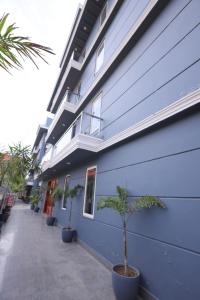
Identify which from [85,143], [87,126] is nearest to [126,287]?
[85,143]

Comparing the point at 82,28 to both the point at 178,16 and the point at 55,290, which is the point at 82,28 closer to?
the point at 178,16

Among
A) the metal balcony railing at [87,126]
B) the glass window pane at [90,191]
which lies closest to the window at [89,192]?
the glass window pane at [90,191]

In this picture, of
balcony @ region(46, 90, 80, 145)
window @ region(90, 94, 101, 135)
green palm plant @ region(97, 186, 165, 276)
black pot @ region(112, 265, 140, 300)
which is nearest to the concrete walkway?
black pot @ region(112, 265, 140, 300)

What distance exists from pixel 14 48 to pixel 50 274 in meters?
4.23

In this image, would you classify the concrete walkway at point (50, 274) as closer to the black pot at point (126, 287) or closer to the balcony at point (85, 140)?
the black pot at point (126, 287)

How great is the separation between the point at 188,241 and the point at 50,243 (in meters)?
4.99

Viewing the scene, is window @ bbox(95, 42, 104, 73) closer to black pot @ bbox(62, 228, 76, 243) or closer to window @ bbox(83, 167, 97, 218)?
window @ bbox(83, 167, 97, 218)

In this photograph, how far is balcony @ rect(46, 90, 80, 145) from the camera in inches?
361

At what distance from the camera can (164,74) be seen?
364 cm

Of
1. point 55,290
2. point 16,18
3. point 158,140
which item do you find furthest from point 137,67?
point 55,290

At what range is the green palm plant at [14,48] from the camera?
1.17 metres

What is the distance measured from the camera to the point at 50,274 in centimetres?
371

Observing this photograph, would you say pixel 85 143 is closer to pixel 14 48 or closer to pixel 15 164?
pixel 15 164

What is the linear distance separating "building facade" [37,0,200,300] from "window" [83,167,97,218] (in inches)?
1.3
